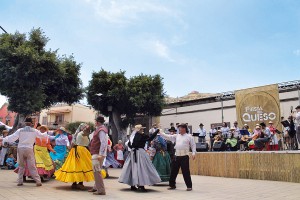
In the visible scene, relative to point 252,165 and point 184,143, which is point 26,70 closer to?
A: point 184,143

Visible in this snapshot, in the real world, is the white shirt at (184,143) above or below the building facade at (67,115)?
below

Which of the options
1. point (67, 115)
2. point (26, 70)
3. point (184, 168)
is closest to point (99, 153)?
point (184, 168)

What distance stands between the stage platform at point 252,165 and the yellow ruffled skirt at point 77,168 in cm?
616

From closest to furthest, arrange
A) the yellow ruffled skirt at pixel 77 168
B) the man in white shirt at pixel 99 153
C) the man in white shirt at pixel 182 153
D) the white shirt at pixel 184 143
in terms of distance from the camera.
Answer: the man in white shirt at pixel 99 153 → the yellow ruffled skirt at pixel 77 168 → the man in white shirt at pixel 182 153 → the white shirt at pixel 184 143

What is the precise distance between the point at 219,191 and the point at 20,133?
18.4 ft

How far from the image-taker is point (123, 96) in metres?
24.5

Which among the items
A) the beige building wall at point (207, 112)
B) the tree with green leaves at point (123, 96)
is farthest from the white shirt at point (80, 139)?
the tree with green leaves at point (123, 96)

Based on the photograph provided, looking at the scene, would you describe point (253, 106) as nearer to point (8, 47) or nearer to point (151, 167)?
point (151, 167)

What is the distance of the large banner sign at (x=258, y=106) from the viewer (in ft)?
59.0

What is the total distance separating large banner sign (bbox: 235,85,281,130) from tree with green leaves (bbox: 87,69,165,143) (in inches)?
300

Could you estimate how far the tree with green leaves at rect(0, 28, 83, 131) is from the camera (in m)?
16.9

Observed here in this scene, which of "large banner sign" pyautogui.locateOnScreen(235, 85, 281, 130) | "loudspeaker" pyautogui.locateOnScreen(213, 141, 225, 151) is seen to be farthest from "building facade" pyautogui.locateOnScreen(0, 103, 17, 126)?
"loudspeaker" pyautogui.locateOnScreen(213, 141, 225, 151)

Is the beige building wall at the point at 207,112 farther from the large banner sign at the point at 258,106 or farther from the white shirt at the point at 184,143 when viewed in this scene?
the white shirt at the point at 184,143

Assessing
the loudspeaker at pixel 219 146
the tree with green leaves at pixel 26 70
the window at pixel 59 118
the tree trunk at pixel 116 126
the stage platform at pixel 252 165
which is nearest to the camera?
the stage platform at pixel 252 165
